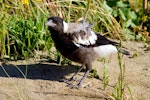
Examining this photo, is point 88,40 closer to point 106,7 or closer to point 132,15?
point 106,7

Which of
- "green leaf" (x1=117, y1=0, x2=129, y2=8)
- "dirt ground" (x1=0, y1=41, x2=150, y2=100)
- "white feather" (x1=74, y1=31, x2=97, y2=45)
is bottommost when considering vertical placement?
"dirt ground" (x1=0, y1=41, x2=150, y2=100)

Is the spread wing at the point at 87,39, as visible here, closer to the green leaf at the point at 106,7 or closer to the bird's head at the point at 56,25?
the bird's head at the point at 56,25

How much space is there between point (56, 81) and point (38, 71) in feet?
1.09

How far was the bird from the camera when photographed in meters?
4.86

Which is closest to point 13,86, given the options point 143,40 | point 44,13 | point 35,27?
point 35,27

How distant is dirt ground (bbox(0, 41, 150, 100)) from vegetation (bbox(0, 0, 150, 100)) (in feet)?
0.47

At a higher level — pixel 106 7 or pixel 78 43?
pixel 106 7

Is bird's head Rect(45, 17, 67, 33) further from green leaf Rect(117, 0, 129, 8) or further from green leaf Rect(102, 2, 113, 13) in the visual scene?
green leaf Rect(117, 0, 129, 8)

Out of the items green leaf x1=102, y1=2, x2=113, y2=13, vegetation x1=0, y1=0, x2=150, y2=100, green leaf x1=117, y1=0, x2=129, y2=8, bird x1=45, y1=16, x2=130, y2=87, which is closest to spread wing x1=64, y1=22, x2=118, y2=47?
bird x1=45, y1=16, x2=130, y2=87

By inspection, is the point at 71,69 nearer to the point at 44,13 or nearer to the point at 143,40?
the point at 44,13

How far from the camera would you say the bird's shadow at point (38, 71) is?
16.5ft

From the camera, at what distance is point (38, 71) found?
205 inches

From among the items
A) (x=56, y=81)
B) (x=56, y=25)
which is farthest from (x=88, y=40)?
(x=56, y=81)

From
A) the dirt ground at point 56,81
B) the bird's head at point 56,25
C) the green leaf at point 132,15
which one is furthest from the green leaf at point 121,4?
the bird's head at point 56,25
